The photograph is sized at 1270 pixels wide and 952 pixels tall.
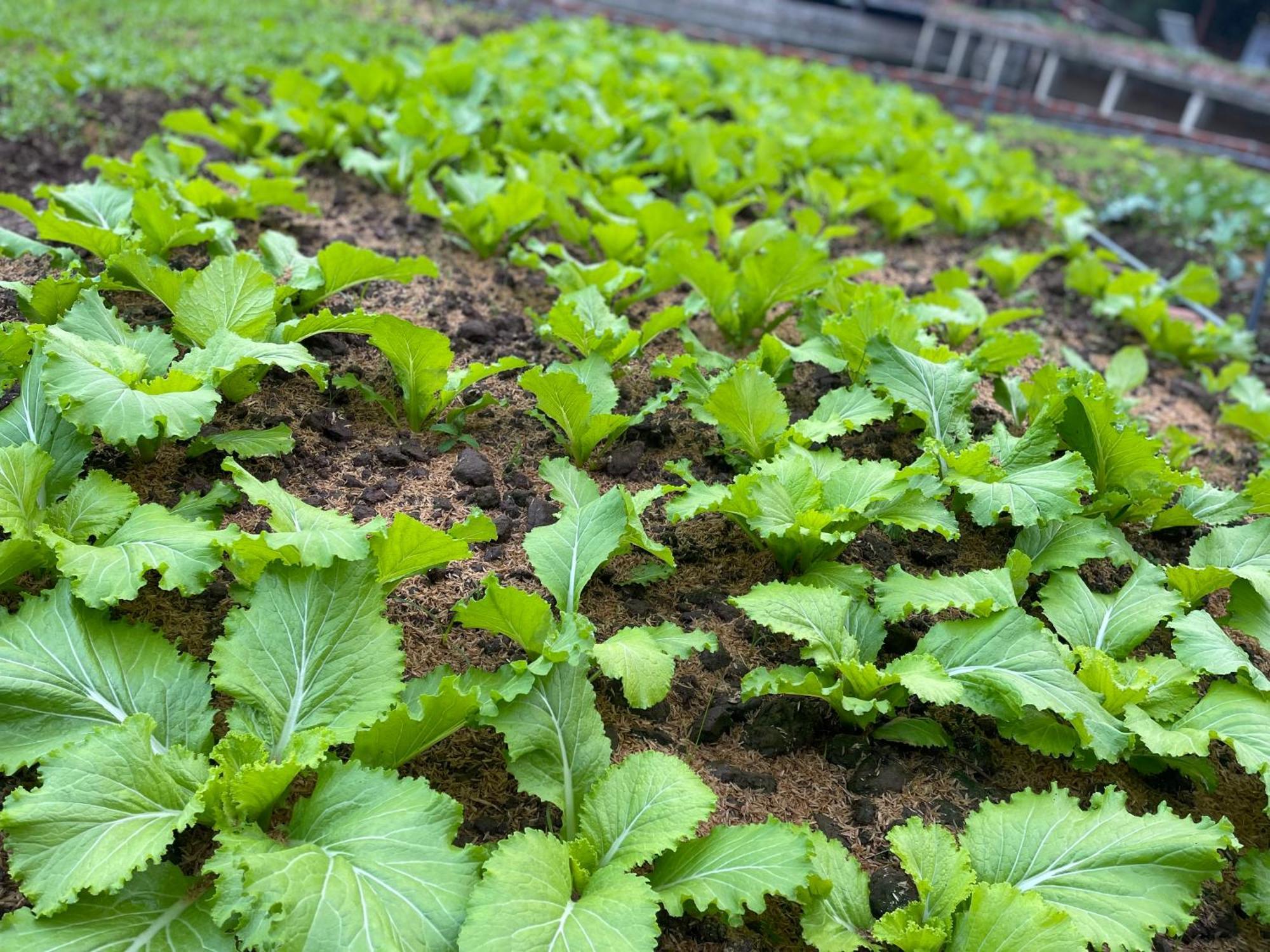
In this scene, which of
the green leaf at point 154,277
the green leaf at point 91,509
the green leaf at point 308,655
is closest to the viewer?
the green leaf at point 308,655

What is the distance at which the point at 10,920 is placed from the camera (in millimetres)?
1504

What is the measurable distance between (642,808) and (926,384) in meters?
1.69

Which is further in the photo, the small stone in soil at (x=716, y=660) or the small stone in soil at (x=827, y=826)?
the small stone in soil at (x=716, y=660)

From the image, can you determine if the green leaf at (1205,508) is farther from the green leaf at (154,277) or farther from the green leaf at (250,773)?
the green leaf at (154,277)

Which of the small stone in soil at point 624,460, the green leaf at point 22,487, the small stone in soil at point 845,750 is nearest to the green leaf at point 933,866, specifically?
the small stone in soil at point 845,750

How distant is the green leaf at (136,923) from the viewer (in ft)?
4.93

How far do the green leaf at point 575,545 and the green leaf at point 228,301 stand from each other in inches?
44.0

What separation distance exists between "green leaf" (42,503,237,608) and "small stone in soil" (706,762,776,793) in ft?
4.01

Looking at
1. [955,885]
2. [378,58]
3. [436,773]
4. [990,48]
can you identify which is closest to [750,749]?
[955,885]

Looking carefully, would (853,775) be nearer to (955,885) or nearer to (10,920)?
(955,885)

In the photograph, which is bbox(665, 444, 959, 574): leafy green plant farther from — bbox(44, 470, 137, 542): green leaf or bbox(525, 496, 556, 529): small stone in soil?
bbox(44, 470, 137, 542): green leaf

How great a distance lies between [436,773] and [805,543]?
1111mm

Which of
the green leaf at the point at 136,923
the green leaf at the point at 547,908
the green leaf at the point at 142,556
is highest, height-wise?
the green leaf at the point at 142,556

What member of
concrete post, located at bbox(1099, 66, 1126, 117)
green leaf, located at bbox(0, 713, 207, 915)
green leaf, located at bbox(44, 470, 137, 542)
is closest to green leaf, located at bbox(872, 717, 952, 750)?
green leaf, located at bbox(0, 713, 207, 915)
